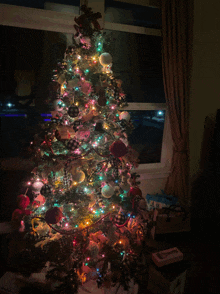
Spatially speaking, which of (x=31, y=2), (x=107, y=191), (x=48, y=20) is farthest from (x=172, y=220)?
(x=31, y=2)

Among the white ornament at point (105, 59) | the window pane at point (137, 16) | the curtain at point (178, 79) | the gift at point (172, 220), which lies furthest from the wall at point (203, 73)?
the white ornament at point (105, 59)

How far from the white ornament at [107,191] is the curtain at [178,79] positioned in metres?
1.39

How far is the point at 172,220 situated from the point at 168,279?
0.92 m

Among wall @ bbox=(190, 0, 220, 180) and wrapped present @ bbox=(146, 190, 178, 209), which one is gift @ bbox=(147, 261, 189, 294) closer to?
wrapped present @ bbox=(146, 190, 178, 209)

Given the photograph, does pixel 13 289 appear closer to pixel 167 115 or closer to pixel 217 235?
pixel 217 235

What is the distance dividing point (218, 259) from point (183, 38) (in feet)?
8.01

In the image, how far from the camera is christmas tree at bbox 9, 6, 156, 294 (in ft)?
5.44

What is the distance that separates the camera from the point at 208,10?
2.90m

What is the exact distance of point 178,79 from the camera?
2672 mm

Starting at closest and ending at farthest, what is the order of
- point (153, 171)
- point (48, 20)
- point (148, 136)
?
1. point (48, 20)
2. point (153, 171)
3. point (148, 136)

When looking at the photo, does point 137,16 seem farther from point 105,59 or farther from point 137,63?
point 105,59

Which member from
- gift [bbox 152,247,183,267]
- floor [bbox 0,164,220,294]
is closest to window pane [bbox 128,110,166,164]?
floor [bbox 0,164,220,294]

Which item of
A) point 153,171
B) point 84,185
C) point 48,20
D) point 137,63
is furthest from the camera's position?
point 153,171

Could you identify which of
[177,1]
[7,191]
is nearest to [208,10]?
[177,1]
